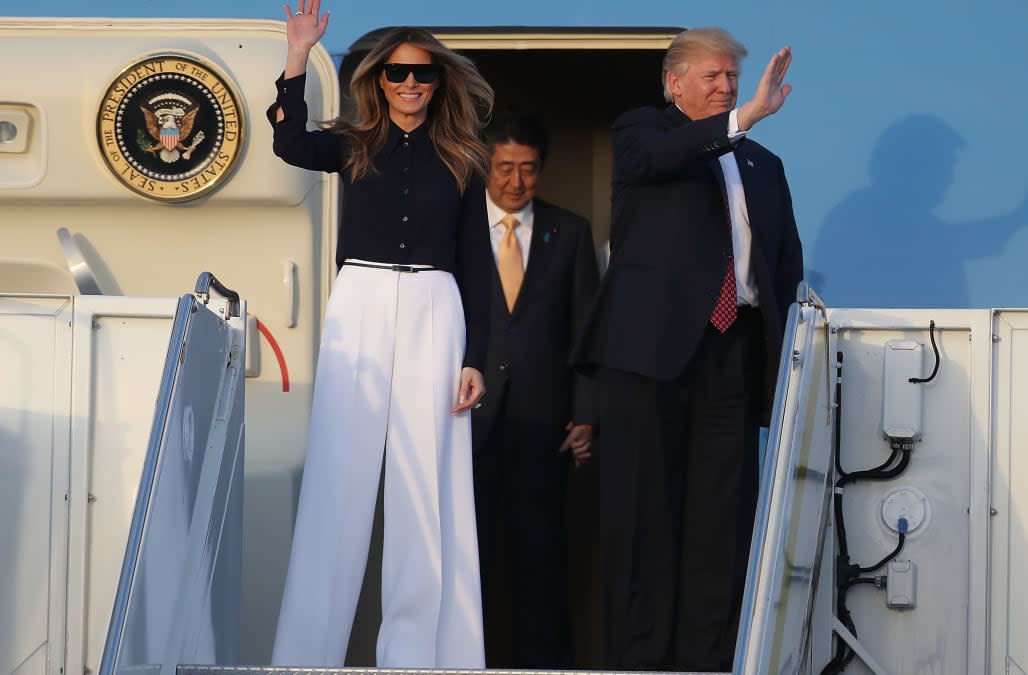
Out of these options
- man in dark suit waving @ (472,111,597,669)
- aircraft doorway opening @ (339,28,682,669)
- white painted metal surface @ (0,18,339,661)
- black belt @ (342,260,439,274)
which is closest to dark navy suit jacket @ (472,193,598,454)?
man in dark suit waving @ (472,111,597,669)

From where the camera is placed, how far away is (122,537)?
14.5 ft

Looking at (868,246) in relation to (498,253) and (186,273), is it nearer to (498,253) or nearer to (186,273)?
(498,253)

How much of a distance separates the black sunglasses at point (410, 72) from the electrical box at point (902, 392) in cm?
156

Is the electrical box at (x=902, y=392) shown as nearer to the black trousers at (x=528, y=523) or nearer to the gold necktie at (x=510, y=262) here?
Answer: the black trousers at (x=528, y=523)

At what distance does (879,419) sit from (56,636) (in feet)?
7.72

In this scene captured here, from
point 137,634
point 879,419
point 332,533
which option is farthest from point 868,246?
point 137,634

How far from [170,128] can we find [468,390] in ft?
5.37

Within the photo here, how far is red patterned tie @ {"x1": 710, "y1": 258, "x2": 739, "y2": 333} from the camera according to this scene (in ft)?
14.3

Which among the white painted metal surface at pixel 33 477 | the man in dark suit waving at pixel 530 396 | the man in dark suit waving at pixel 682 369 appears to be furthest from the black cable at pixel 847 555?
the white painted metal surface at pixel 33 477

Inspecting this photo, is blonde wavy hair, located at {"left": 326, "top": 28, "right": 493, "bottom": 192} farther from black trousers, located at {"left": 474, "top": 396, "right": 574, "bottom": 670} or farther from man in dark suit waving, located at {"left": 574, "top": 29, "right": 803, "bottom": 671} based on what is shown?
black trousers, located at {"left": 474, "top": 396, "right": 574, "bottom": 670}

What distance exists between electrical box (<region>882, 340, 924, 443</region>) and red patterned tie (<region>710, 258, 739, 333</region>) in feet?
2.07

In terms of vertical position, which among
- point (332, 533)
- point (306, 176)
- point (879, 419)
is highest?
point (306, 176)

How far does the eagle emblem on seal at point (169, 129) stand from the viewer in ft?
17.4

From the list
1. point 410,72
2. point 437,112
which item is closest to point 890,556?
point 437,112
